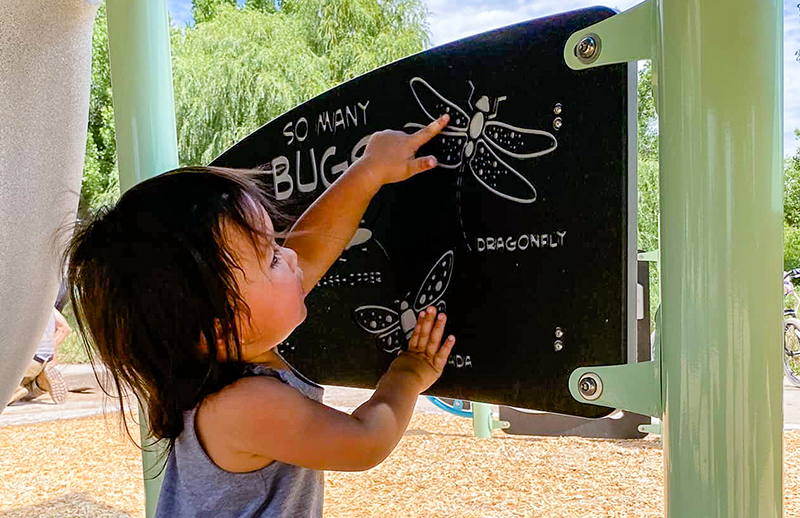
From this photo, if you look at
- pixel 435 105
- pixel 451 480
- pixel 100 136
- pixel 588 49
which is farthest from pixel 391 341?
pixel 100 136

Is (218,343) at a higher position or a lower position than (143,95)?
lower

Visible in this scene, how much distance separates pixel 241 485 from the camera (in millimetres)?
850

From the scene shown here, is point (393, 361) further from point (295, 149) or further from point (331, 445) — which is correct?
point (295, 149)

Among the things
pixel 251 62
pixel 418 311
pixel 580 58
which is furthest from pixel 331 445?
pixel 251 62

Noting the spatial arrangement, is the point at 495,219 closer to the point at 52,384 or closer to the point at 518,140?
the point at 518,140

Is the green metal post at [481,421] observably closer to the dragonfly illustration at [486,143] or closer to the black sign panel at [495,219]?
the black sign panel at [495,219]

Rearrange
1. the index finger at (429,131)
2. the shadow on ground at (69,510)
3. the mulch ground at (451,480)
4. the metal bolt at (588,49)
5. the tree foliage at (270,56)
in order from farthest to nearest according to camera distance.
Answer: the tree foliage at (270,56), the shadow on ground at (69,510), the mulch ground at (451,480), the index finger at (429,131), the metal bolt at (588,49)

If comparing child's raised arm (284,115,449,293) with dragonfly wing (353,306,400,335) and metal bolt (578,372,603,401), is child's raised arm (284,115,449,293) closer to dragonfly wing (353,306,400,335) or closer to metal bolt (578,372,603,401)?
dragonfly wing (353,306,400,335)

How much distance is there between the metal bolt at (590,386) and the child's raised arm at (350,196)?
31 cm

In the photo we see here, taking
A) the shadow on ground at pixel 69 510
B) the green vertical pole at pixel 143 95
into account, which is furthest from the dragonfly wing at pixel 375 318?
the shadow on ground at pixel 69 510

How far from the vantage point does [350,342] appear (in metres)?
1.06

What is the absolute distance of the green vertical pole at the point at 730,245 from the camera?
0.52 metres

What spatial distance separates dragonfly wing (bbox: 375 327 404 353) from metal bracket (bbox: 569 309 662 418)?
0.92ft

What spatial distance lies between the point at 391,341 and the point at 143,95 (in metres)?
0.58
